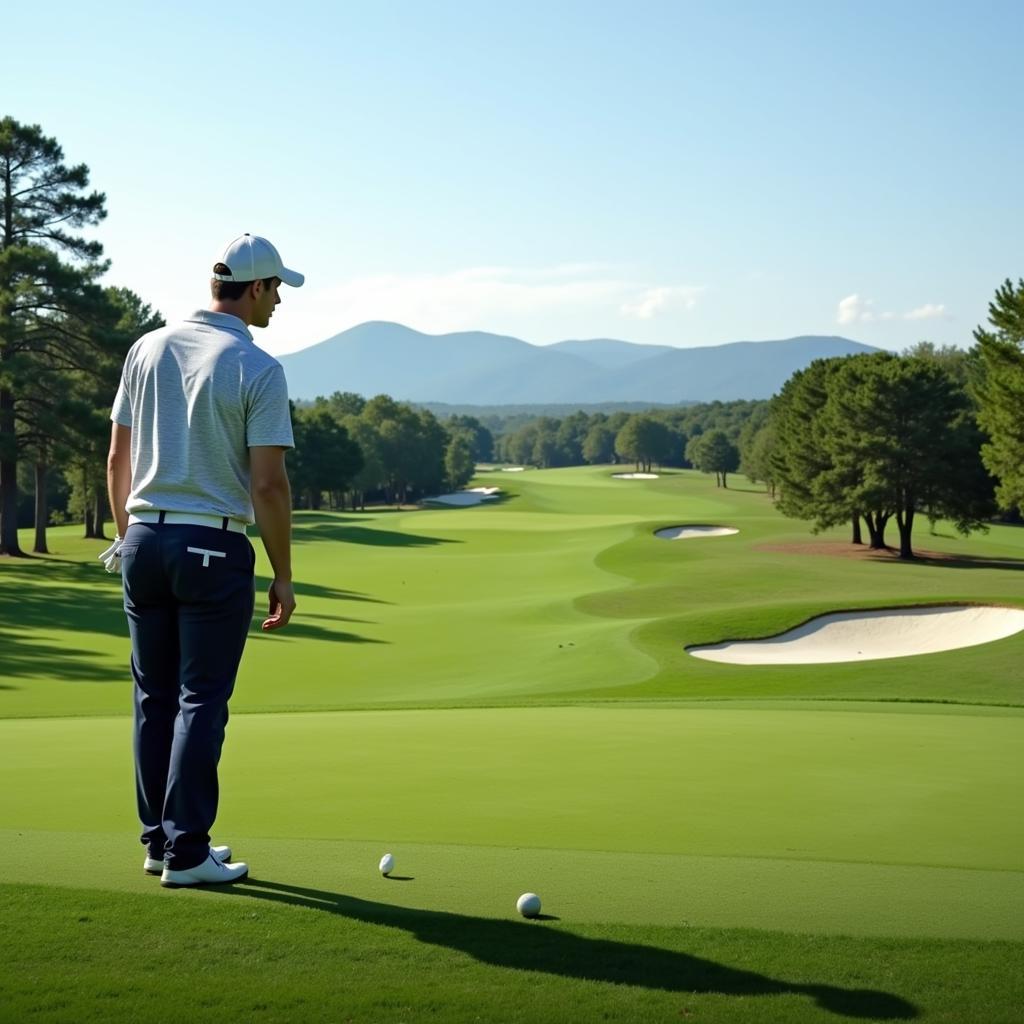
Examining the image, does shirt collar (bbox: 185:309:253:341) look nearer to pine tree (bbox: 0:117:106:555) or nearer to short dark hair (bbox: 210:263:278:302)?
short dark hair (bbox: 210:263:278:302)

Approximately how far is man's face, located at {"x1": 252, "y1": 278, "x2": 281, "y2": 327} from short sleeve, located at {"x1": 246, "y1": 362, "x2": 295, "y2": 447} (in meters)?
0.41

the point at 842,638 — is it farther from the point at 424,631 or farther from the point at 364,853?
the point at 364,853

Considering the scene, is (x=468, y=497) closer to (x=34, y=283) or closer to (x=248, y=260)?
(x=34, y=283)

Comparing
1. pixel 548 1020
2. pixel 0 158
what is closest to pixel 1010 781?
pixel 548 1020

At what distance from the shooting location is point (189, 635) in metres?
5.18

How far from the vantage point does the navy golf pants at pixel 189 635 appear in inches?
Result: 202

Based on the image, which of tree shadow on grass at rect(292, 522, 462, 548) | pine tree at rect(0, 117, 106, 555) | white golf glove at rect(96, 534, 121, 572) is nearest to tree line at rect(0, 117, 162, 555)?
pine tree at rect(0, 117, 106, 555)

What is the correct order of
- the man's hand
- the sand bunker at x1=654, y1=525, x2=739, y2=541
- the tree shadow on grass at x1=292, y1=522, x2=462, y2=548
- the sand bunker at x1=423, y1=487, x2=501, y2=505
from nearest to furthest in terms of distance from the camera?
1. the man's hand
2. the tree shadow on grass at x1=292, y1=522, x2=462, y2=548
3. the sand bunker at x1=654, y1=525, x2=739, y2=541
4. the sand bunker at x1=423, y1=487, x2=501, y2=505

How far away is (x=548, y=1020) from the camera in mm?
3641

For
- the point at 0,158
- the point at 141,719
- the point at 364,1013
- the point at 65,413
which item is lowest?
the point at 364,1013

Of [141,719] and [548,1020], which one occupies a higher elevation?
[141,719]

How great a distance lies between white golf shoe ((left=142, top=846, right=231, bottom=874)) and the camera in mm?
5113

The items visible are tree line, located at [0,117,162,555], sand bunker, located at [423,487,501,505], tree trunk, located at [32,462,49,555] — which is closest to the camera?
tree line, located at [0,117,162,555]

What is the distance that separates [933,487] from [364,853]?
5264cm
